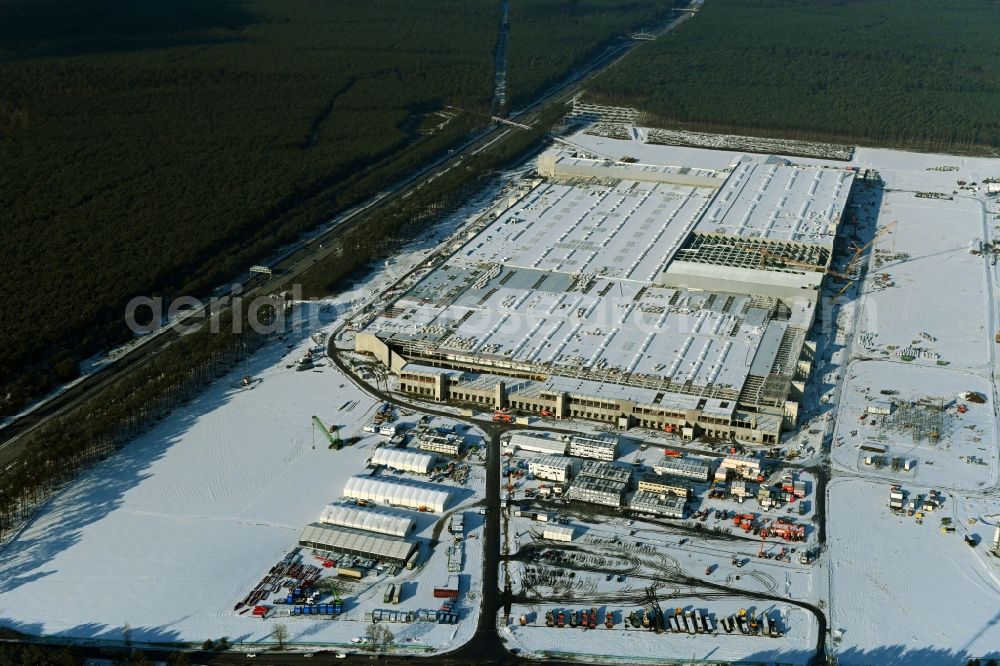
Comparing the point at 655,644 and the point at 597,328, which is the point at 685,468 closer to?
the point at 655,644

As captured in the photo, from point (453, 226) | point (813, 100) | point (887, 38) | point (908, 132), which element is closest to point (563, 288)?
point (453, 226)

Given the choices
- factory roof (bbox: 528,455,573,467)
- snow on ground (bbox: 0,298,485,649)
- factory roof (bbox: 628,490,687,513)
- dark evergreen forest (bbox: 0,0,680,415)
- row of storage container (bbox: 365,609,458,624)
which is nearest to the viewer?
snow on ground (bbox: 0,298,485,649)

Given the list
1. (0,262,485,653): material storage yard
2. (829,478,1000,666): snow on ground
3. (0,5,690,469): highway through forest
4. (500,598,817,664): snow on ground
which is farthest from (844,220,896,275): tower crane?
(500,598,817,664): snow on ground

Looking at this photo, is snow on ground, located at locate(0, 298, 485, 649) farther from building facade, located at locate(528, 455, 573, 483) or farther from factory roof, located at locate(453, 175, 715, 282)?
factory roof, located at locate(453, 175, 715, 282)

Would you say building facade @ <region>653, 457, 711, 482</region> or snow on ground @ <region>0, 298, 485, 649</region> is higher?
building facade @ <region>653, 457, 711, 482</region>

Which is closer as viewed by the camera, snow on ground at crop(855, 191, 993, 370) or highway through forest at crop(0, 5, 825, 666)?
highway through forest at crop(0, 5, 825, 666)

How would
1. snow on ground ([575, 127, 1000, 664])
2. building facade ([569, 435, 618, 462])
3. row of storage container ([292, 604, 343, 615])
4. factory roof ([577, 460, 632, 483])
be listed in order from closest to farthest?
row of storage container ([292, 604, 343, 615]) → snow on ground ([575, 127, 1000, 664]) → factory roof ([577, 460, 632, 483]) → building facade ([569, 435, 618, 462])
